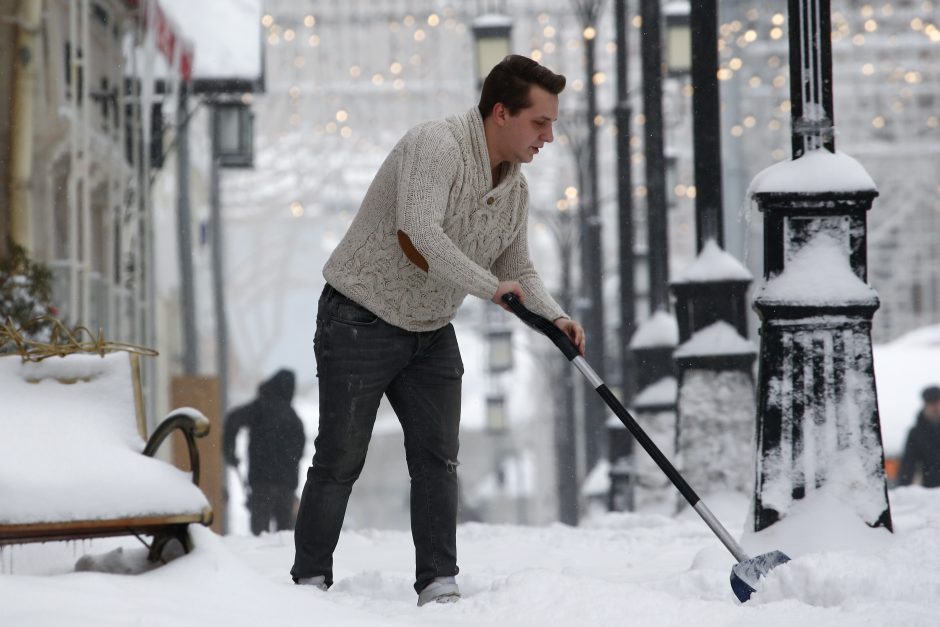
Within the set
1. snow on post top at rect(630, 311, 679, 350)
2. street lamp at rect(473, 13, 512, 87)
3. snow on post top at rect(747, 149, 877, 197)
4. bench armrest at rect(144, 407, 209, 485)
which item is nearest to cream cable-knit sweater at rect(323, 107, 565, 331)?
bench armrest at rect(144, 407, 209, 485)

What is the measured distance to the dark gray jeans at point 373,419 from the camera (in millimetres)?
4637

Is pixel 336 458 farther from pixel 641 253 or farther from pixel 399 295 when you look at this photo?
pixel 641 253

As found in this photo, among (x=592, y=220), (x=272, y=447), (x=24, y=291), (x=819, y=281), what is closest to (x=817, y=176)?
(x=819, y=281)

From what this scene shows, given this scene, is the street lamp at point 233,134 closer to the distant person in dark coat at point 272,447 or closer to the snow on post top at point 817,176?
the distant person in dark coat at point 272,447

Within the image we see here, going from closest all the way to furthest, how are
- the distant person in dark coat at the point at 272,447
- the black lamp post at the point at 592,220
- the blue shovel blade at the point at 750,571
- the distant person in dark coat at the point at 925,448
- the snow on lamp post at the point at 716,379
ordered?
the blue shovel blade at the point at 750,571 < the snow on lamp post at the point at 716,379 < the distant person in dark coat at the point at 272,447 < the distant person in dark coat at the point at 925,448 < the black lamp post at the point at 592,220

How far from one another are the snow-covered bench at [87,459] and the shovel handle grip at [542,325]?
0.94 metres

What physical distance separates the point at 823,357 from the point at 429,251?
1555 millimetres

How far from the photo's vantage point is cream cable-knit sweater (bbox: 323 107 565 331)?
14.6ft

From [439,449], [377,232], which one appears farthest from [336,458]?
[377,232]

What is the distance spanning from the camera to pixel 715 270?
957 cm

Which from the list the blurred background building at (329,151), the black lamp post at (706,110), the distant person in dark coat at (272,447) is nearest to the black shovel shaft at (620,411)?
the blurred background building at (329,151)

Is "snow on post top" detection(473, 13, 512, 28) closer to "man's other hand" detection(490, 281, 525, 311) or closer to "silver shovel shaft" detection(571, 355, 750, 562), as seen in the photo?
"silver shovel shaft" detection(571, 355, 750, 562)

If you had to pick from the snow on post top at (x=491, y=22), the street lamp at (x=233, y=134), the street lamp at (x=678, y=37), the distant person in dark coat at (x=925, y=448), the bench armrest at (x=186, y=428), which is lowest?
the distant person in dark coat at (x=925, y=448)

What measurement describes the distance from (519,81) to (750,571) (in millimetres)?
1550
